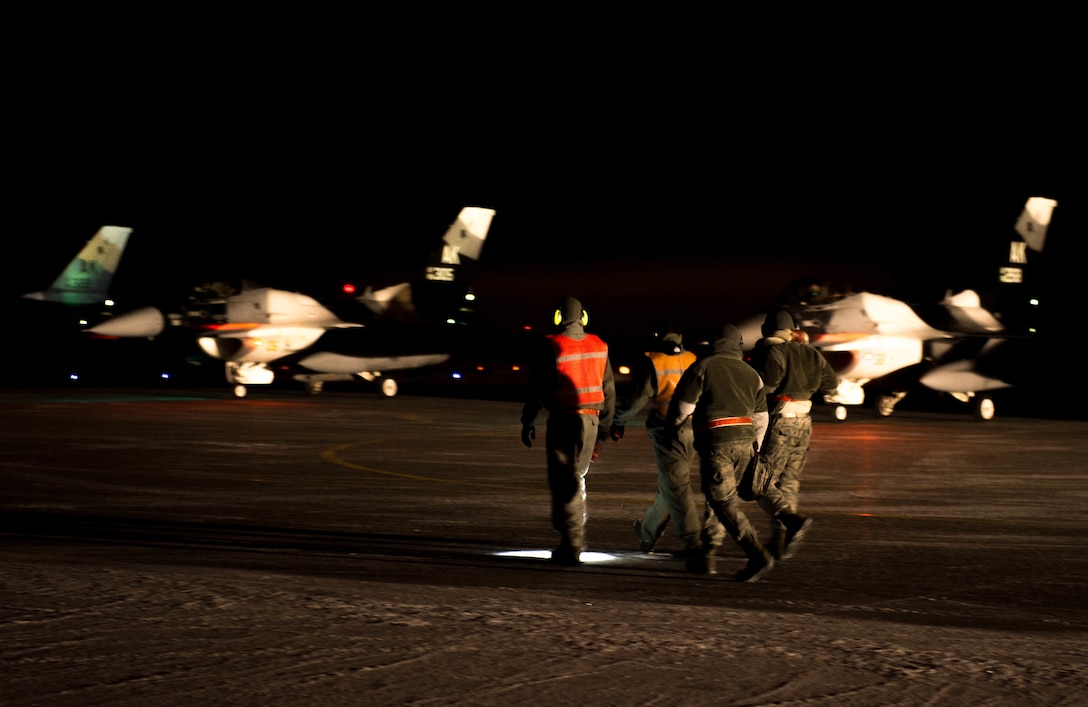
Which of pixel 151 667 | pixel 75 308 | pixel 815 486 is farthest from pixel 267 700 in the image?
pixel 75 308

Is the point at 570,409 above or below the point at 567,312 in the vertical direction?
below

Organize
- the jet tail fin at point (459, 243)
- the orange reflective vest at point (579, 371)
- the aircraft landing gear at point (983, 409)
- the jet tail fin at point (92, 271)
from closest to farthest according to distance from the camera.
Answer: the orange reflective vest at point (579, 371)
the aircraft landing gear at point (983, 409)
the jet tail fin at point (459, 243)
the jet tail fin at point (92, 271)

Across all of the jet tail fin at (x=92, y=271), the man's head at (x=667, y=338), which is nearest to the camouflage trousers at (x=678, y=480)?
the man's head at (x=667, y=338)

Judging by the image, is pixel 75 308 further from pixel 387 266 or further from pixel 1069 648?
pixel 1069 648

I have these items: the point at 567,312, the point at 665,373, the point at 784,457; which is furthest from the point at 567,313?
the point at 784,457

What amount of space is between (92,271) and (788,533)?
42235 mm

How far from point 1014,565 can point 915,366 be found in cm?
1988

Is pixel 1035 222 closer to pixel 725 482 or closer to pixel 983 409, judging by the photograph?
pixel 983 409

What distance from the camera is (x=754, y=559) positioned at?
850 cm

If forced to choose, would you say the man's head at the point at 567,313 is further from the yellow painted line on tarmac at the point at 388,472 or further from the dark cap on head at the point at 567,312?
the yellow painted line on tarmac at the point at 388,472

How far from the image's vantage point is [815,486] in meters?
14.5

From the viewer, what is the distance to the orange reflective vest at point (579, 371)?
9.14 meters

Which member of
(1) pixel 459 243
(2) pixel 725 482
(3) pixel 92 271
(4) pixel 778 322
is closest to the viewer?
(2) pixel 725 482

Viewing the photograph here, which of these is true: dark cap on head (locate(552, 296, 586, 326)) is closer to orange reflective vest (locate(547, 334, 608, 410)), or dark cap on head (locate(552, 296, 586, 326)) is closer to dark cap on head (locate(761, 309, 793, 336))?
orange reflective vest (locate(547, 334, 608, 410))
